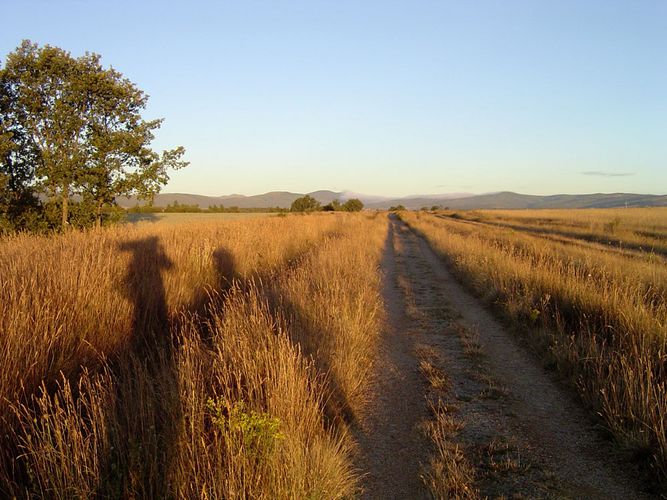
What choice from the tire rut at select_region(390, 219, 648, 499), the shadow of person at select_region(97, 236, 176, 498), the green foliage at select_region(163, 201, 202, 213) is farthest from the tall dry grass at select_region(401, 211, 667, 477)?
the green foliage at select_region(163, 201, 202, 213)

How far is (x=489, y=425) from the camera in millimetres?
3830

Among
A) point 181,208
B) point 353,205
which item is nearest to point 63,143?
point 181,208

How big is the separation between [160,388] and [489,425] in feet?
10.0

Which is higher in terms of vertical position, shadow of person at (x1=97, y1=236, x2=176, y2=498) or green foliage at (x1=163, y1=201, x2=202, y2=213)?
green foliage at (x1=163, y1=201, x2=202, y2=213)

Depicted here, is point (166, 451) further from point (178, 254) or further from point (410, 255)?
point (410, 255)

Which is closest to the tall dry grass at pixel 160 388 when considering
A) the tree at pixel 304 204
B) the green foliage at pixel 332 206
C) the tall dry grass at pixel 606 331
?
the tall dry grass at pixel 606 331

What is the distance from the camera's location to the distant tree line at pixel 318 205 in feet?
300

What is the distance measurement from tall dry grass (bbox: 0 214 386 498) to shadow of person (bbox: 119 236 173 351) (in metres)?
0.03

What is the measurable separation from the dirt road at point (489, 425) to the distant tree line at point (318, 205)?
77164mm

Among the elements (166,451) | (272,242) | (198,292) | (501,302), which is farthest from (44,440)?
(272,242)

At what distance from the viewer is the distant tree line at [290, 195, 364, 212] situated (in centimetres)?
9133

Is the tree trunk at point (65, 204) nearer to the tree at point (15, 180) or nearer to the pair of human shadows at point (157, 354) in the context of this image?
the tree at point (15, 180)

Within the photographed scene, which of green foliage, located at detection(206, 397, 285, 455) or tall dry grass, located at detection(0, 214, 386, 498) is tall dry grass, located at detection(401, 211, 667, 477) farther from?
green foliage, located at detection(206, 397, 285, 455)

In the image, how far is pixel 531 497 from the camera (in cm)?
283
